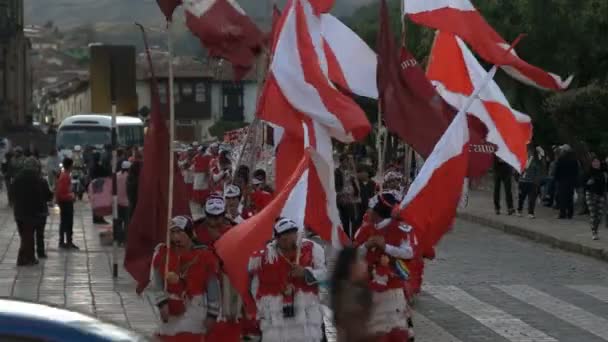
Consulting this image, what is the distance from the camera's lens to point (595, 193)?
26.5m

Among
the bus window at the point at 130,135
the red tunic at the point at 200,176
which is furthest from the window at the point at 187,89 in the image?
the red tunic at the point at 200,176

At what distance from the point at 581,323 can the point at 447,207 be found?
410 cm

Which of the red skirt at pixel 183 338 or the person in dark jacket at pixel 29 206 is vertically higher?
the red skirt at pixel 183 338

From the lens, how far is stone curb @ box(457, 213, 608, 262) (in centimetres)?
2448

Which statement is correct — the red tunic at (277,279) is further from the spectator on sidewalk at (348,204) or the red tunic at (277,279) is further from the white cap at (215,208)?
the spectator on sidewalk at (348,204)

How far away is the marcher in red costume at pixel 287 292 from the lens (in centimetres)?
1084

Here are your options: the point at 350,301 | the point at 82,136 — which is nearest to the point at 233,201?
the point at 350,301

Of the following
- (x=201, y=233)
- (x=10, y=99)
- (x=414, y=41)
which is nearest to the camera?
(x=201, y=233)

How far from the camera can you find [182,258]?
1107 centimetres

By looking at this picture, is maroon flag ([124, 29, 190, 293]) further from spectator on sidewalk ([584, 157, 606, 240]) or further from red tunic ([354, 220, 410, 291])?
spectator on sidewalk ([584, 157, 606, 240])

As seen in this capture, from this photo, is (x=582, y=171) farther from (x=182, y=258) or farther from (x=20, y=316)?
(x=20, y=316)

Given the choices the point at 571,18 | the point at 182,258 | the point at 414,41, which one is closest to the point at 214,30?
the point at 182,258

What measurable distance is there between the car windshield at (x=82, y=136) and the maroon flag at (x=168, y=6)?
33220mm

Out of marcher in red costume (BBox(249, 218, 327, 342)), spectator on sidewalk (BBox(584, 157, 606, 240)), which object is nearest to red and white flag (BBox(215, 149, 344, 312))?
marcher in red costume (BBox(249, 218, 327, 342))
